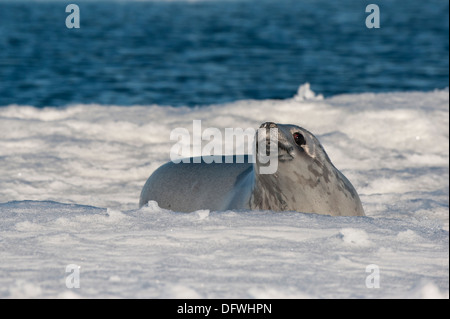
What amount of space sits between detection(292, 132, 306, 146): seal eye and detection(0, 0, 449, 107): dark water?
846 cm

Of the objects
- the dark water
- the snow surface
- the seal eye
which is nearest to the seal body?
the seal eye

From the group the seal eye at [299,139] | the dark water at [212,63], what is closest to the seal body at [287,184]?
the seal eye at [299,139]

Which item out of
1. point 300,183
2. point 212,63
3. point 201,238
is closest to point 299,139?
point 300,183

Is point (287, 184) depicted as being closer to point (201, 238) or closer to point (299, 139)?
point (299, 139)

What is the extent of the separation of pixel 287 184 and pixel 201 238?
762mm

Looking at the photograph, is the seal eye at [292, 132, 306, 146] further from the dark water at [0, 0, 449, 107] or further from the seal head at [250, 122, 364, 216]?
the dark water at [0, 0, 449, 107]

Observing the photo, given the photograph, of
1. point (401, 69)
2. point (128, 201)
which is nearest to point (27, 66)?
point (401, 69)

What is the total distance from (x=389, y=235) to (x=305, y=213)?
0.46m

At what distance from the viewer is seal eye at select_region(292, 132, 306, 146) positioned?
375 centimetres

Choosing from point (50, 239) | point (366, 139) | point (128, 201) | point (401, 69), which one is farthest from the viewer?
point (401, 69)

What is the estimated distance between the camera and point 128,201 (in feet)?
16.4

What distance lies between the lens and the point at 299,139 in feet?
12.3

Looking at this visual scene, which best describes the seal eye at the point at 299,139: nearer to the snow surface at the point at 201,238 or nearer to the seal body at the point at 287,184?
the seal body at the point at 287,184
